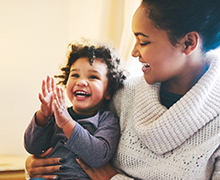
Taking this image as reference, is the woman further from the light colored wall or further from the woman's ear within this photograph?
the light colored wall

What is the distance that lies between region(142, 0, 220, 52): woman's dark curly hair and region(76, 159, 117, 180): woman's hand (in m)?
0.63

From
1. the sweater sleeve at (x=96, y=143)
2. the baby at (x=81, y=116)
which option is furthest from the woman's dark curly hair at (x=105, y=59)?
the sweater sleeve at (x=96, y=143)

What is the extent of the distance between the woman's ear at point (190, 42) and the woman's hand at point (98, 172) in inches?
24.3

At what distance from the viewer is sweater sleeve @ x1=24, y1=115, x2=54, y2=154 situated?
124 cm

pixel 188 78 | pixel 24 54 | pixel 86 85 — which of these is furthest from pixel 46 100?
pixel 24 54

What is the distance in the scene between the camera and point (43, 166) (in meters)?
1.28

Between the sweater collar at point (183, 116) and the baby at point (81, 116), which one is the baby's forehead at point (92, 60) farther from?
the sweater collar at point (183, 116)

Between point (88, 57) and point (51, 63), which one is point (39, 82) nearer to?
point (51, 63)

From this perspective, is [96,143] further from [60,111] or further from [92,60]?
[92,60]

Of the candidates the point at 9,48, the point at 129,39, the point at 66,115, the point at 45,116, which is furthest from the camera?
the point at 9,48

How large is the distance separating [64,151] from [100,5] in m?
1.36

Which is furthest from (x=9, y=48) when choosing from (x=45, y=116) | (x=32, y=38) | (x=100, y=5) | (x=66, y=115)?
(x=66, y=115)

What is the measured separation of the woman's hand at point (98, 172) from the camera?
118 cm

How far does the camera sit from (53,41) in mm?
2262
